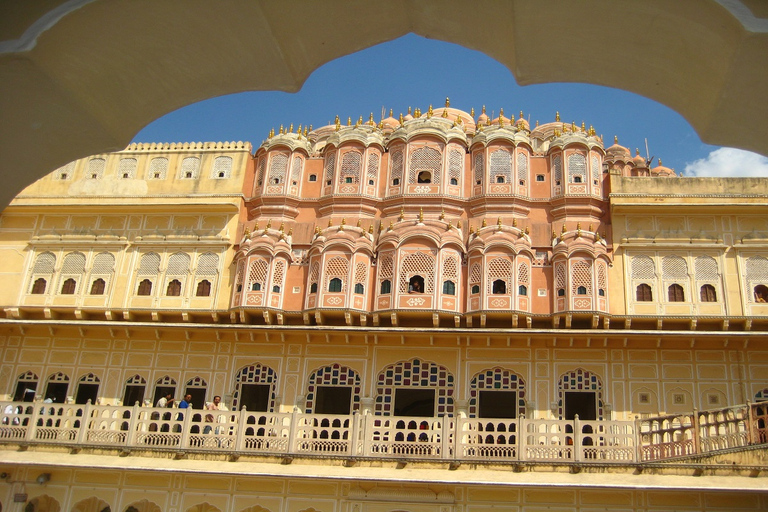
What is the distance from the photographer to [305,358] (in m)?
18.5

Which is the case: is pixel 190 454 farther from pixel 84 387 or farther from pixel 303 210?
pixel 303 210

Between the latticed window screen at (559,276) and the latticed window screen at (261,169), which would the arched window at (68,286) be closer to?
the latticed window screen at (261,169)

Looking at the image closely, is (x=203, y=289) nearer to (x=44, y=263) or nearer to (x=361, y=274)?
(x=361, y=274)

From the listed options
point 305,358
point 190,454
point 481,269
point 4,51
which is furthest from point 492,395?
point 4,51

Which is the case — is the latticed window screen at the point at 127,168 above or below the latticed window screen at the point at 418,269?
above

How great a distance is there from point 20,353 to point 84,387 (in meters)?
2.18

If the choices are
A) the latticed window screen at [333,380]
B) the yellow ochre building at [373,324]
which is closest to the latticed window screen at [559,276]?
the yellow ochre building at [373,324]

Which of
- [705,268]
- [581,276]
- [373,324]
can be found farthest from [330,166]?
[705,268]

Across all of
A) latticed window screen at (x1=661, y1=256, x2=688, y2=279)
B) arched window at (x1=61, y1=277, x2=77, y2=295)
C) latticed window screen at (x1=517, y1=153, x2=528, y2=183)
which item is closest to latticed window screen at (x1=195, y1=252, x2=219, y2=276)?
arched window at (x1=61, y1=277, x2=77, y2=295)

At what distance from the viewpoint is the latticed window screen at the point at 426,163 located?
2028cm

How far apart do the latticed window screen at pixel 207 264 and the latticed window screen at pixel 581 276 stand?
956 centimetres

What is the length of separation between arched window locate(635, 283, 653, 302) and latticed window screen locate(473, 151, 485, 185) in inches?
202

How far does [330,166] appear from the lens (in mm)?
21141

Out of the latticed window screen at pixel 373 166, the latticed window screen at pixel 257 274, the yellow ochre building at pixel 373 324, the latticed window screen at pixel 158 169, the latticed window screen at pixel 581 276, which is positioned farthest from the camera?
the latticed window screen at pixel 158 169
